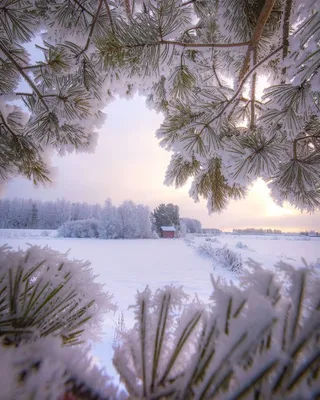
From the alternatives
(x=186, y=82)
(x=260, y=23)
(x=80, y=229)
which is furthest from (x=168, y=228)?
(x=260, y=23)

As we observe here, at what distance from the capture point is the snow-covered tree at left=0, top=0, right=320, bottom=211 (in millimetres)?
807

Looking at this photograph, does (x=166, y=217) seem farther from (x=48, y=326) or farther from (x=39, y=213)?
(x=48, y=326)

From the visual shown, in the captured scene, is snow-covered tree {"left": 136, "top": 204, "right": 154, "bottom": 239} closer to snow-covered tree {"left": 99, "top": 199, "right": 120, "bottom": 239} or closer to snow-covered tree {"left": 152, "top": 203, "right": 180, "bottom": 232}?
snow-covered tree {"left": 99, "top": 199, "right": 120, "bottom": 239}

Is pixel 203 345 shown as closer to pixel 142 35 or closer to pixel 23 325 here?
pixel 23 325

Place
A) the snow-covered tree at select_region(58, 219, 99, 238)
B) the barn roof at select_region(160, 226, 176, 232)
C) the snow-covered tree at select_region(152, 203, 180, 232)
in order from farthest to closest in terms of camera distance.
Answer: the snow-covered tree at select_region(152, 203, 180, 232) < the barn roof at select_region(160, 226, 176, 232) < the snow-covered tree at select_region(58, 219, 99, 238)

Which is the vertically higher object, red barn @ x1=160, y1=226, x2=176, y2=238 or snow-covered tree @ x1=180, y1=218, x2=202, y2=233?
snow-covered tree @ x1=180, y1=218, x2=202, y2=233

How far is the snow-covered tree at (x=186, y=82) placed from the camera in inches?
31.8

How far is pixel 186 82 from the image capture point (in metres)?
1.15

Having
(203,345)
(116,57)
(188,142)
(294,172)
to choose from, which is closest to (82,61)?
(116,57)

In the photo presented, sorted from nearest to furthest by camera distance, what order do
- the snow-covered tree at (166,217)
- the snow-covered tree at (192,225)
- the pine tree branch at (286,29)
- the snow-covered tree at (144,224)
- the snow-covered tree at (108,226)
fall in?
the pine tree branch at (286,29) → the snow-covered tree at (108,226) → the snow-covered tree at (144,224) → the snow-covered tree at (166,217) → the snow-covered tree at (192,225)

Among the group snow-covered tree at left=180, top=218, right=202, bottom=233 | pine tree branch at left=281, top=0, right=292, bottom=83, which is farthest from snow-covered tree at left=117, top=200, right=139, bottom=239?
pine tree branch at left=281, top=0, right=292, bottom=83

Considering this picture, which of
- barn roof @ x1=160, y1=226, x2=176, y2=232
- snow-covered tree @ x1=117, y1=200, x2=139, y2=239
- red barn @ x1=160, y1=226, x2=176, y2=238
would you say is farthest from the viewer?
barn roof @ x1=160, y1=226, x2=176, y2=232

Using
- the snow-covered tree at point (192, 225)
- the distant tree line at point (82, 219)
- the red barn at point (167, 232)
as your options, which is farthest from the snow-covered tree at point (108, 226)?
the snow-covered tree at point (192, 225)

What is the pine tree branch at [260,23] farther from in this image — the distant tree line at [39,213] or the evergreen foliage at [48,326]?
the distant tree line at [39,213]
